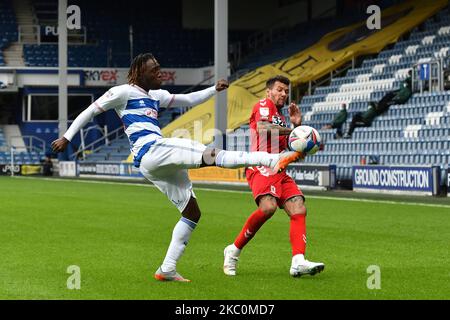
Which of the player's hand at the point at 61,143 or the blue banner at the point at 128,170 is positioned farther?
the blue banner at the point at 128,170

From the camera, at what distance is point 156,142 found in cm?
898

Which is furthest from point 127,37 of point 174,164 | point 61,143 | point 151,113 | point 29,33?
point 174,164

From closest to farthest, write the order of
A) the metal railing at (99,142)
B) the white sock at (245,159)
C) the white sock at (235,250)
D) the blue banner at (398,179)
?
the white sock at (245,159) → the white sock at (235,250) → the blue banner at (398,179) → the metal railing at (99,142)

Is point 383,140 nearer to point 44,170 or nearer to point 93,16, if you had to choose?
point 44,170

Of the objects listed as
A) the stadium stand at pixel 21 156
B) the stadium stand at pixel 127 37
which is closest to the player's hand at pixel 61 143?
the stadium stand at pixel 21 156

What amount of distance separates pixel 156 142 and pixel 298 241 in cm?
179

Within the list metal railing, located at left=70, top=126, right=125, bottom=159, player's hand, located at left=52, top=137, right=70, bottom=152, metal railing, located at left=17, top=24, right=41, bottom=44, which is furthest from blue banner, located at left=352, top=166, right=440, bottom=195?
metal railing, located at left=17, top=24, right=41, bottom=44

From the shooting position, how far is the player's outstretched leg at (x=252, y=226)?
31.8 feet

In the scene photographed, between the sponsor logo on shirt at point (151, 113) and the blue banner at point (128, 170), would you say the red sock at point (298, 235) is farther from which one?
the blue banner at point (128, 170)

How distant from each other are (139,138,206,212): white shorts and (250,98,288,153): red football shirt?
0.89 m

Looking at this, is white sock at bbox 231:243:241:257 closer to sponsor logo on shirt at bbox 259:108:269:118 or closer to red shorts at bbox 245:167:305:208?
red shorts at bbox 245:167:305:208

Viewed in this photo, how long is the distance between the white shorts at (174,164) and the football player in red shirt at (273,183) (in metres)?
0.83

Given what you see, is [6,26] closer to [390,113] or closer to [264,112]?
[390,113]
